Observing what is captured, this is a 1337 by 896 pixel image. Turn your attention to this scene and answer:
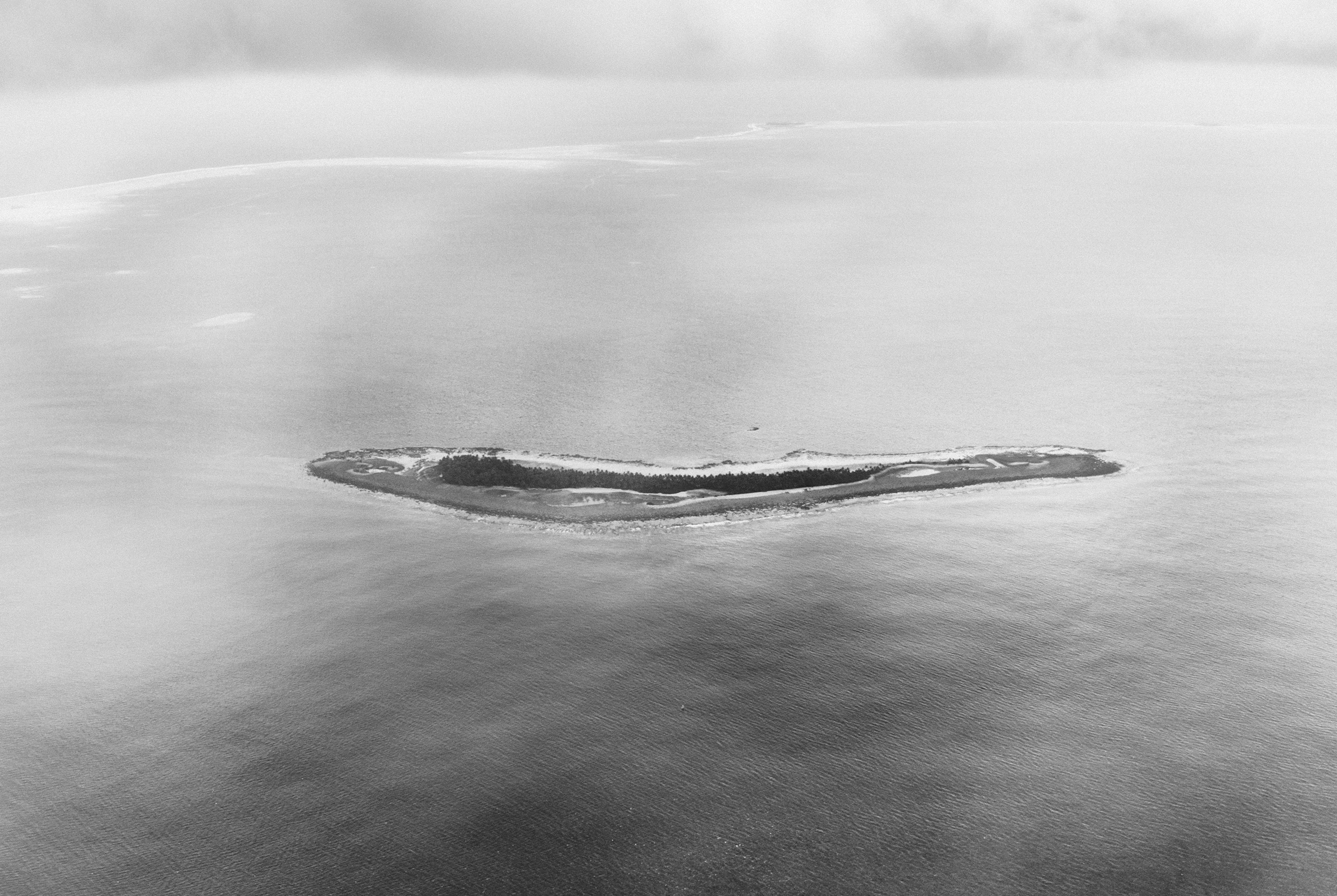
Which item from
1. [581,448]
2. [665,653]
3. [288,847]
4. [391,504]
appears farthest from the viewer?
[581,448]

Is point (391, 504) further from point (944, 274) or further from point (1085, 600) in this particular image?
point (944, 274)

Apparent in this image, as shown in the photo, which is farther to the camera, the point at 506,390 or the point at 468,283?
the point at 468,283

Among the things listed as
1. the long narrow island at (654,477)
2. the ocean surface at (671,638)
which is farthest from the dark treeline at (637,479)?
the ocean surface at (671,638)

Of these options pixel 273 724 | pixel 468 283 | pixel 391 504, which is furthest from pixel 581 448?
pixel 468 283

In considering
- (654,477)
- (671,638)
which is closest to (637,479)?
(654,477)

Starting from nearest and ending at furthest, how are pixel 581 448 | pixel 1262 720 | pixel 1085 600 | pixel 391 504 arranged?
pixel 1262 720 → pixel 1085 600 → pixel 391 504 → pixel 581 448

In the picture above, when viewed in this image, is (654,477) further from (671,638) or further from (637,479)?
(671,638)

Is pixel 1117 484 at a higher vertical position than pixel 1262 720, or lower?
higher

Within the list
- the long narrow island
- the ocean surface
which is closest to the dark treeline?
the long narrow island

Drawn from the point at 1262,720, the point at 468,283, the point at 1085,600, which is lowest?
the point at 1262,720
